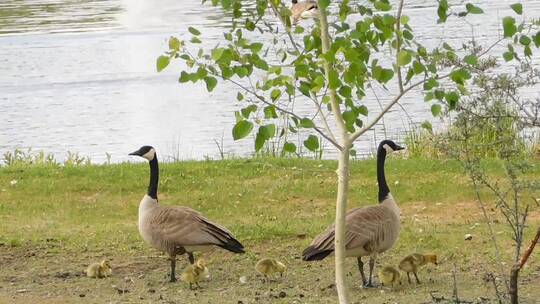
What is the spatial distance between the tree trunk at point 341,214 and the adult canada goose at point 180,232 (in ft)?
7.90

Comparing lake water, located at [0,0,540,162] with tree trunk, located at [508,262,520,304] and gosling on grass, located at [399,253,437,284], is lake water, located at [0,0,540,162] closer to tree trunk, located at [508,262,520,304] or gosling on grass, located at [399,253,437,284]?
gosling on grass, located at [399,253,437,284]

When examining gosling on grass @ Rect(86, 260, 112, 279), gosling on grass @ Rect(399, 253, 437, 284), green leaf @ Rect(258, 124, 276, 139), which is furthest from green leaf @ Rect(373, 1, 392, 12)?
gosling on grass @ Rect(86, 260, 112, 279)

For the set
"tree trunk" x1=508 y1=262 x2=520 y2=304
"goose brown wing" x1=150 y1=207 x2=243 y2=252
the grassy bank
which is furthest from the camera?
"goose brown wing" x1=150 y1=207 x2=243 y2=252

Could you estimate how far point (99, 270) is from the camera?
30.6 feet

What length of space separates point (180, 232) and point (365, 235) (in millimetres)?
1569

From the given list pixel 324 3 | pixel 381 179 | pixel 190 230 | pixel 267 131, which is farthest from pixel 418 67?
pixel 381 179

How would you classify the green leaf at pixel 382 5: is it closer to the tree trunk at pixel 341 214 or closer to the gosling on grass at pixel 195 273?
the tree trunk at pixel 341 214

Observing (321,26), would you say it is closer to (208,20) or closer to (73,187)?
(73,187)

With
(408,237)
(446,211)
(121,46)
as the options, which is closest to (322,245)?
(408,237)

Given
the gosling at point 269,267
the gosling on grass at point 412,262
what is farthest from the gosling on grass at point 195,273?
the gosling on grass at point 412,262

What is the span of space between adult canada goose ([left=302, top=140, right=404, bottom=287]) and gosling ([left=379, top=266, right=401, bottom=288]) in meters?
0.18

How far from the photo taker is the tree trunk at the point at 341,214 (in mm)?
6562

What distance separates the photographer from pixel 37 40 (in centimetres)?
3075

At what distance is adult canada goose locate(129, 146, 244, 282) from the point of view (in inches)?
358
